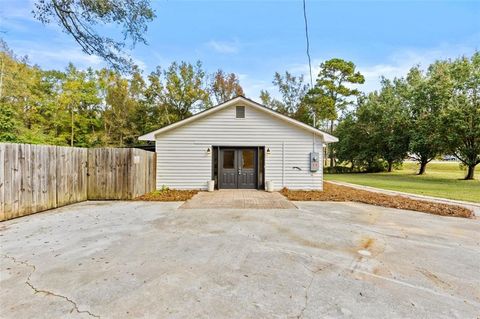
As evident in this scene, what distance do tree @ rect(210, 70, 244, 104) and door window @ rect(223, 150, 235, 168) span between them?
18788mm

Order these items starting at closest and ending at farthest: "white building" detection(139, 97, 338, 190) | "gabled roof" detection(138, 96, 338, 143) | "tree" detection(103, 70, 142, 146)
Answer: "gabled roof" detection(138, 96, 338, 143), "white building" detection(139, 97, 338, 190), "tree" detection(103, 70, 142, 146)

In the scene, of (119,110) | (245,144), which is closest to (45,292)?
(245,144)

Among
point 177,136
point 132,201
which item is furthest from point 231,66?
point 132,201

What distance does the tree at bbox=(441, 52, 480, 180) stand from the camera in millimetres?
17625

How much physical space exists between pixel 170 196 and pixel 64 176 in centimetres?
358

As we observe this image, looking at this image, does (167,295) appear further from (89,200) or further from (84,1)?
(89,200)

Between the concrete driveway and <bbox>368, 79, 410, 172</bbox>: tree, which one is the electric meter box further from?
<bbox>368, 79, 410, 172</bbox>: tree

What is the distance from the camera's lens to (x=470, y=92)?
18688mm

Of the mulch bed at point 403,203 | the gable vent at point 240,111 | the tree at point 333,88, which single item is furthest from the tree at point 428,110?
the gable vent at point 240,111

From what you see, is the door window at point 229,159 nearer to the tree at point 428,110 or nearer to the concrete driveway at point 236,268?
the concrete driveway at point 236,268

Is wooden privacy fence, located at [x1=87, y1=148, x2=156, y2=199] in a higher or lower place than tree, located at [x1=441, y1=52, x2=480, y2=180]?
lower

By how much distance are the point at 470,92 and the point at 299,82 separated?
63.0 feet

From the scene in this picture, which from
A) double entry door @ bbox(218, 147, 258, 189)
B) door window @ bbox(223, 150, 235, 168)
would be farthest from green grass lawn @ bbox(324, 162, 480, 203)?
door window @ bbox(223, 150, 235, 168)

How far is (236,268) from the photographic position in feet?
11.5
